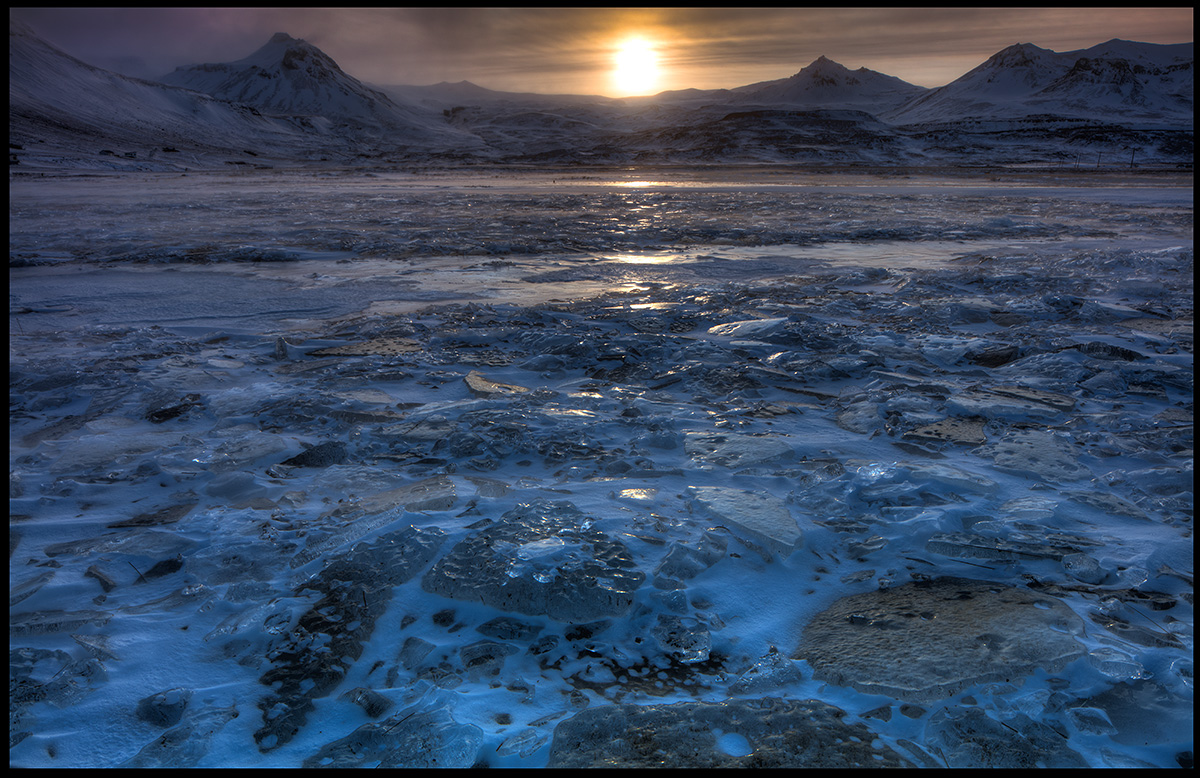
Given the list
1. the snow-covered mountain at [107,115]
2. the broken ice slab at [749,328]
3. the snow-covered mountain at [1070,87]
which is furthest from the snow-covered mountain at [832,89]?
the broken ice slab at [749,328]

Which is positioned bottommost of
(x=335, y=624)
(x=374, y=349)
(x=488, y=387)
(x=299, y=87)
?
(x=335, y=624)

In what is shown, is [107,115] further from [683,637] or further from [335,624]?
[683,637]

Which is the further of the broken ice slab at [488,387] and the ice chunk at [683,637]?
the broken ice slab at [488,387]

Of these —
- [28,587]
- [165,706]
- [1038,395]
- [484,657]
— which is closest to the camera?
[165,706]

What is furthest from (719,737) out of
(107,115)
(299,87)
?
(299,87)

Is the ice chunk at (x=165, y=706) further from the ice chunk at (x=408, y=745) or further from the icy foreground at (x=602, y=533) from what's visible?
the ice chunk at (x=408, y=745)

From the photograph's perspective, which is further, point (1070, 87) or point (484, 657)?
point (1070, 87)
